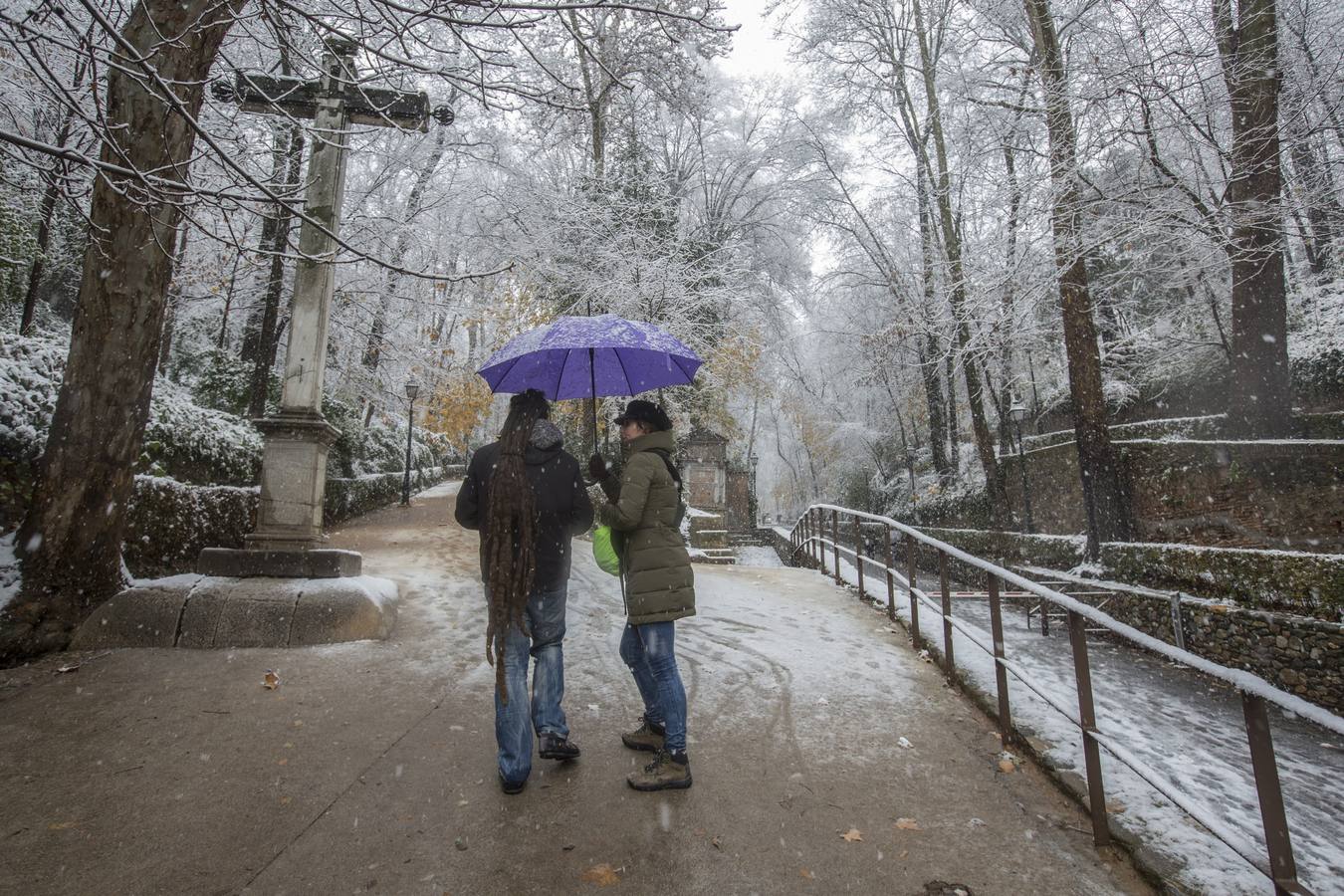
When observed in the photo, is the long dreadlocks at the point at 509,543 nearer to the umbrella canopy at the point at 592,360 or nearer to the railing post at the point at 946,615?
the umbrella canopy at the point at 592,360

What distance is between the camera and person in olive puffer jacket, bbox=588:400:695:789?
3000 mm

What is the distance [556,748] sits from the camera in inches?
124

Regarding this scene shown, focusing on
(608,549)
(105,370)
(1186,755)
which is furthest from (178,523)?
(1186,755)

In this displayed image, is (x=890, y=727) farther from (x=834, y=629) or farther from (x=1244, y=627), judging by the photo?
(x=1244, y=627)

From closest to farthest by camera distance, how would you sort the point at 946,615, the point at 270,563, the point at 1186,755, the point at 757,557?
the point at 1186,755 < the point at 946,615 < the point at 270,563 < the point at 757,557

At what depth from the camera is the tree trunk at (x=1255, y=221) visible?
7.73m

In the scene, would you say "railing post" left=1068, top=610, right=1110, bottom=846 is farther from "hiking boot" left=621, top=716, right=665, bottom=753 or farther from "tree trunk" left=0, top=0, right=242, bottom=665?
"tree trunk" left=0, top=0, right=242, bottom=665

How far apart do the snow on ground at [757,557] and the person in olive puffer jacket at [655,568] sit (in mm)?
14930

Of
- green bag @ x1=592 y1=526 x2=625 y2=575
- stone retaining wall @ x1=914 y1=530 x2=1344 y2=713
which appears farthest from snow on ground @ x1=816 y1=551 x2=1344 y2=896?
green bag @ x1=592 y1=526 x2=625 y2=575

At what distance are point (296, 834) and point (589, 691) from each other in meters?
2.03

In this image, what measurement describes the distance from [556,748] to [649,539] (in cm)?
116

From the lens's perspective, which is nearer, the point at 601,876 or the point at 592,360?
the point at 601,876

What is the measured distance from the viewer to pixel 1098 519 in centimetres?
994

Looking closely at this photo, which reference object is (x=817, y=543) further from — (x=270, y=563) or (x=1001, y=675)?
(x=270, y=563)
